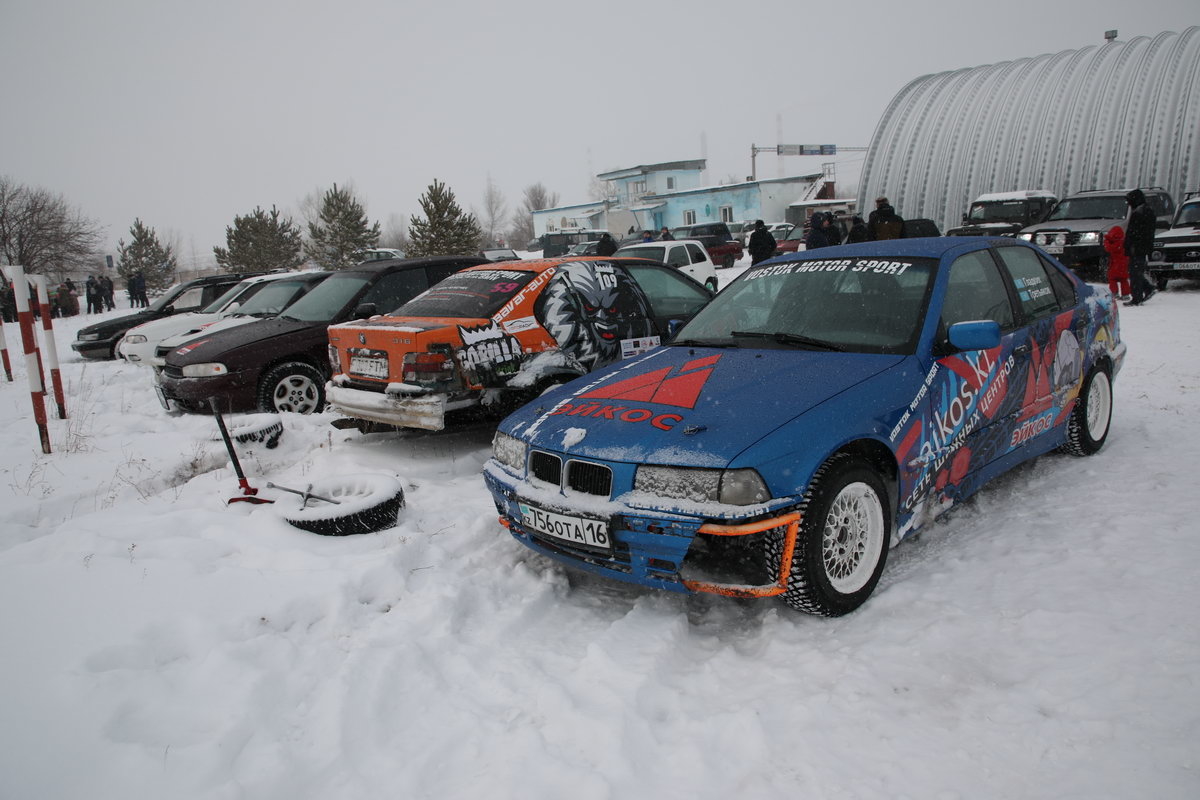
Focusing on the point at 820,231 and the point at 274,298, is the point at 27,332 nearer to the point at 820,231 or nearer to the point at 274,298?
the point at 274,298

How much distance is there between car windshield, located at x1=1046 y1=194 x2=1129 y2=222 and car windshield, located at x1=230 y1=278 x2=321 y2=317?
14.0 m

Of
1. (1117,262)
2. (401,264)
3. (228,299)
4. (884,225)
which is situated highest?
(884,225)

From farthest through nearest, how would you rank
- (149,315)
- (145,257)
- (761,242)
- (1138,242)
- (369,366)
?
(145,257), (761,242), (149,315), (1138,242), (369,366)

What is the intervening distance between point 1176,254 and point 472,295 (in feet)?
42.1

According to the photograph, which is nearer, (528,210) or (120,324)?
(120,324)

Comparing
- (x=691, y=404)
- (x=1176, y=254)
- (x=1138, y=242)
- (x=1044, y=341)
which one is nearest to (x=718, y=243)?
(x=1176, y=254)

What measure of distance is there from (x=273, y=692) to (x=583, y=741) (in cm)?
116

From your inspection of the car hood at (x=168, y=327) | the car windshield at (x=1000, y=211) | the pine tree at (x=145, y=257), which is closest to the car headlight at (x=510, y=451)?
the car hood at (x=168, y=327)

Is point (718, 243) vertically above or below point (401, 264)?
above

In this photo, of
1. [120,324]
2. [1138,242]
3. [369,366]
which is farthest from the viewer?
[120,324]

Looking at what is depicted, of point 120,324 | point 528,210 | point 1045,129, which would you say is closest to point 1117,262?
point 120,324

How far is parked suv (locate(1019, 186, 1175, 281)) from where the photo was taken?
Result: 13.0 metres

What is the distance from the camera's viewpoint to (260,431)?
5.83 metres

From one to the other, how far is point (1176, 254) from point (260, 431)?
14439 millimetres
